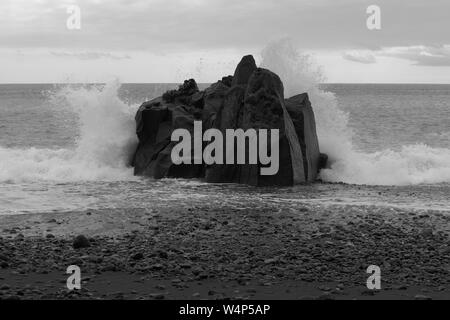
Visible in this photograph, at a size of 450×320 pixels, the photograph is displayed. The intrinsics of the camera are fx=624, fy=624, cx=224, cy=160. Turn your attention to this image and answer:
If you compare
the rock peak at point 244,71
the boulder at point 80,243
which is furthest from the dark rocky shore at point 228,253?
the rock peak at point 244,71

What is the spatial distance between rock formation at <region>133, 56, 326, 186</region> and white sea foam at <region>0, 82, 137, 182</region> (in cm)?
81

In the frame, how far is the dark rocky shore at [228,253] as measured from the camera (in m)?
7.56

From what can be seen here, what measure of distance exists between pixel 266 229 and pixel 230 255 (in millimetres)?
1949

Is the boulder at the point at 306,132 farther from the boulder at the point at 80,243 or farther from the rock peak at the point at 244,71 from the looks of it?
the boulder at the point at 80,243

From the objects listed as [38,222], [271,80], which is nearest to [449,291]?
[38,222]

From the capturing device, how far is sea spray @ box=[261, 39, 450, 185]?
19.1 metres

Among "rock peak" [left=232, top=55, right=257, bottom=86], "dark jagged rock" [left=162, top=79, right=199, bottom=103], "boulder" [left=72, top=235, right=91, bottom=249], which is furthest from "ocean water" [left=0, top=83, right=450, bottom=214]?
"rock peak" [left=232, top=55, right=257, bottom=86]

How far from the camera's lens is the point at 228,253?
931 cm

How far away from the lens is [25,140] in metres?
32.9

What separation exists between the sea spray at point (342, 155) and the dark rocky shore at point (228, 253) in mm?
6318

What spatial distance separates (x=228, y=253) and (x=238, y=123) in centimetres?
900

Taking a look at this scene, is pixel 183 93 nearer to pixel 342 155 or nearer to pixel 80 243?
pixel 342 155
